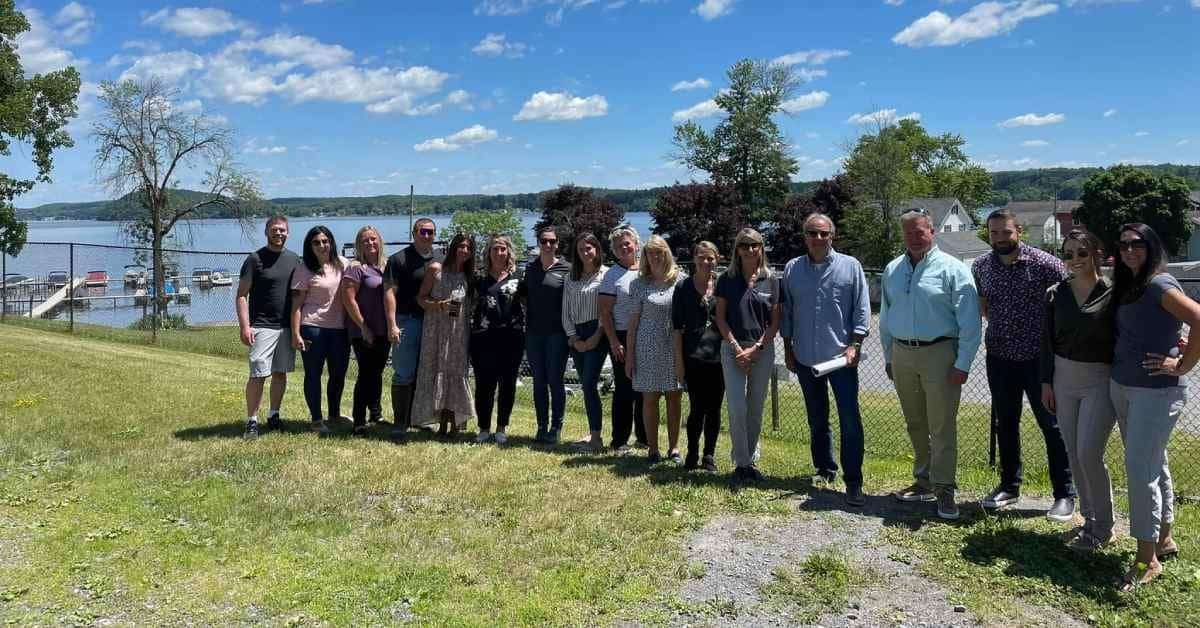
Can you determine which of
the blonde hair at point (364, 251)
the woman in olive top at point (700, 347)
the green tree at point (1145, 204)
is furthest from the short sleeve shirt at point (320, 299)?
the green tree at point (1145, 204)

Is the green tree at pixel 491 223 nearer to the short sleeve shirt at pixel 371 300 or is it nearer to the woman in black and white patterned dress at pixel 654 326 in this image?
the short sleeve shirt at pixel 371 300

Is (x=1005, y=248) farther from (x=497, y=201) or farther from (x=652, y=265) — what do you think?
(x=497, y=201)

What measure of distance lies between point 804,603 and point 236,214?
2767cm

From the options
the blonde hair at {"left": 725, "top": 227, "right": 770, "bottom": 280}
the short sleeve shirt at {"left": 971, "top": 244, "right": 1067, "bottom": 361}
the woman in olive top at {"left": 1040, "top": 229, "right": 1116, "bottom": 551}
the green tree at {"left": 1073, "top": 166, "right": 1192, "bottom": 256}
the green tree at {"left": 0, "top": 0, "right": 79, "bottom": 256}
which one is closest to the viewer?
the woman in olive top at {"left": 1040, "top": 229, "right": 1116, "bottom": 551}

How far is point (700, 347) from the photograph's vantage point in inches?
226

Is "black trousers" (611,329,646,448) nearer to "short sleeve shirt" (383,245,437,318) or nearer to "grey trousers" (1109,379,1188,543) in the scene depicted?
"short sleeve shirt" (383,245,437,318)

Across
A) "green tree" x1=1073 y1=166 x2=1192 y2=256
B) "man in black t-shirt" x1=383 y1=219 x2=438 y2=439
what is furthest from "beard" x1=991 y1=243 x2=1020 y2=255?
A: "green tree" x1=1073 y1=166 x2=1192 y2=256

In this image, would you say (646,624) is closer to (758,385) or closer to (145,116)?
(758,385)

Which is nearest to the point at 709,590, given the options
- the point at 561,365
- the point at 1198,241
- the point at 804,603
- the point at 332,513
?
the point at 804,603

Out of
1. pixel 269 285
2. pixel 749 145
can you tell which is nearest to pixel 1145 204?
pixel 749 145

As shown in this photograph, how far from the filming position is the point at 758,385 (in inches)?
224

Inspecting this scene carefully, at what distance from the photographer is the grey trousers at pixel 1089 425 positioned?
4.23 meters

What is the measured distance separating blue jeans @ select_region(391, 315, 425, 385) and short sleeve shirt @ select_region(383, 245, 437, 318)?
17cm

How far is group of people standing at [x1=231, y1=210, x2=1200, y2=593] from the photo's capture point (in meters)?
4.09
